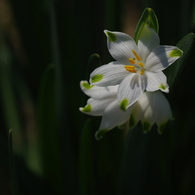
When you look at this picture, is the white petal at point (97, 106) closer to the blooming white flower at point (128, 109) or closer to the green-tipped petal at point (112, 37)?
the blooming white flower at point (128, 109)

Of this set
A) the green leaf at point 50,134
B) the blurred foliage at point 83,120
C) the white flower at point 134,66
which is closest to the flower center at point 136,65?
the white flower at point 134,66

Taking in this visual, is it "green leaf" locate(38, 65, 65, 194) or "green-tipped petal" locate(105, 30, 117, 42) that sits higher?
"green-tipped petal" locate(105, 30, 117, 42)

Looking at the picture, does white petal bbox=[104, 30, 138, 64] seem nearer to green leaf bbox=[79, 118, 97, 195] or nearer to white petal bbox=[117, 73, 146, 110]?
white petal bbox=[117, 73, 146, 110]

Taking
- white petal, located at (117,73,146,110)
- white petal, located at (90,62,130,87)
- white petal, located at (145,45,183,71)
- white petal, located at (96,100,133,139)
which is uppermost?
white petal, located at (145,45,183,71)

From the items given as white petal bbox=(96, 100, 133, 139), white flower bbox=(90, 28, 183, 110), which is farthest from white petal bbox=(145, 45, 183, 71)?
white petal bbox=(96, 100, 133, 139)

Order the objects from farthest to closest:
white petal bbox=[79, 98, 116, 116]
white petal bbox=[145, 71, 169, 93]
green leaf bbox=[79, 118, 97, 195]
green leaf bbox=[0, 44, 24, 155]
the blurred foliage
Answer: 1. green leaf bbox=[0, 44, 24, 155]
2. the blurred foliage
3. green leaf bbox=[79, 118, 97, 195]
4. white petal bbox=[79, 98, 116, 116]
5. white petal bbox=[145, 71, 169, 93]

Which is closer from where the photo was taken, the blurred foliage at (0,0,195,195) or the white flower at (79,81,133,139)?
the white flower at (79,81,133,139)

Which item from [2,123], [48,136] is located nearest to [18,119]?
[2,123]
